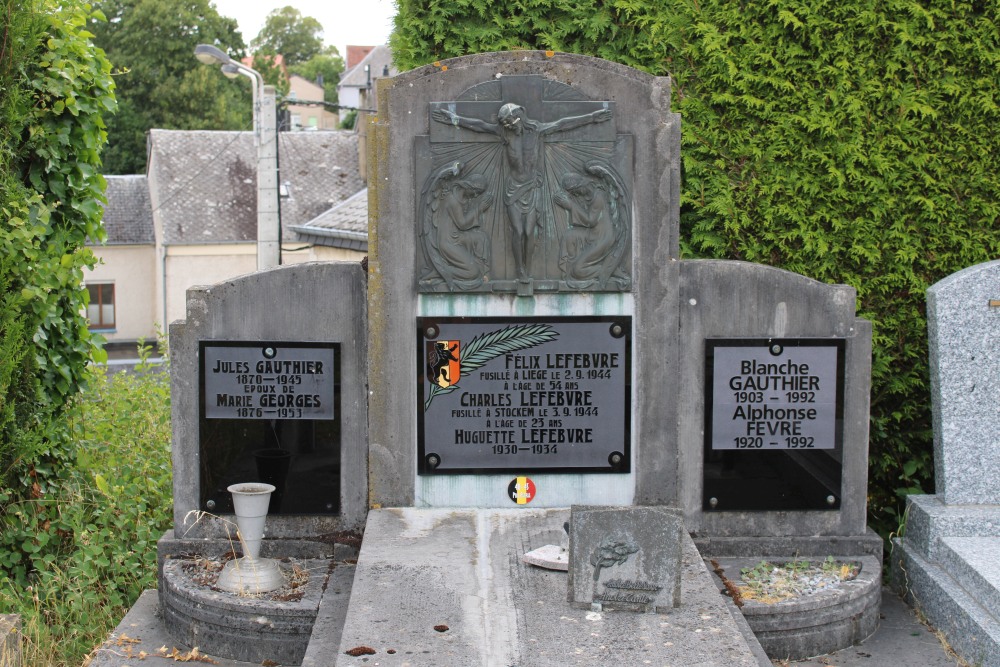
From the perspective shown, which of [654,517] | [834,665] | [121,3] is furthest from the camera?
[121,3]

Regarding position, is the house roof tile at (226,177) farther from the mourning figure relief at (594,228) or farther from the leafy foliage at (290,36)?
the leafy foliage at (290,36)

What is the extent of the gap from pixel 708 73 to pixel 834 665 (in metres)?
3.80

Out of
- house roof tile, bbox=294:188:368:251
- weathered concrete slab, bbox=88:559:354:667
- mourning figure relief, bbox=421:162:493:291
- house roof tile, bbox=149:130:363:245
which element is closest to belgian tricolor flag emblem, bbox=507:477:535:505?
weathered concrete slab, bbox=88:559:354:667

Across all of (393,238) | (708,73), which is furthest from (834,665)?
(708,73)

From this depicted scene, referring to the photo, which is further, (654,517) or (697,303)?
(697,303)

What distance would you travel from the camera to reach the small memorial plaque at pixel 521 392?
19.2 feet

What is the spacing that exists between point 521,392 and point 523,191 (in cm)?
110

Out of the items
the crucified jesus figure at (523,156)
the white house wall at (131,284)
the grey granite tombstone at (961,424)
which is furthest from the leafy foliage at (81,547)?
the white house wall at (131,284)

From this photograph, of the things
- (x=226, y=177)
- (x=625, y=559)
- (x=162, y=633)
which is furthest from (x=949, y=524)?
(x=226, y=177)

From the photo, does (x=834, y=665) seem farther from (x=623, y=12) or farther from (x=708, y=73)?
(x=623, y=12)

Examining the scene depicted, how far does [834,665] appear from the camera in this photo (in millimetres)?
5332

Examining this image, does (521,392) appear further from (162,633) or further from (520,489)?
(162,633)

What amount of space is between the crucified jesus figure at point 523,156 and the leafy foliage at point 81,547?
10.4 ft

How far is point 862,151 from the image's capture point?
6.94 meters
